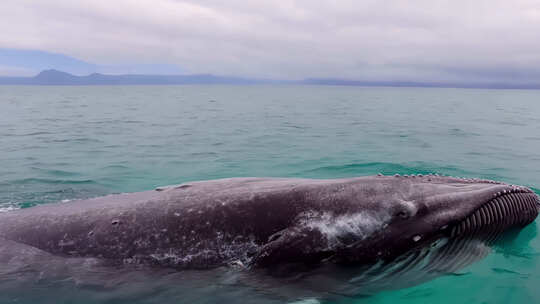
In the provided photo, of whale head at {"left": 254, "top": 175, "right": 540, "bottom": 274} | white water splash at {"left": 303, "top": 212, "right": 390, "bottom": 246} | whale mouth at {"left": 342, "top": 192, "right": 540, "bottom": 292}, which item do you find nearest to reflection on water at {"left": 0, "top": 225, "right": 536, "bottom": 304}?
whale mouth at {"left": 342, "top": 192, "right": 540, "bottom": 292}

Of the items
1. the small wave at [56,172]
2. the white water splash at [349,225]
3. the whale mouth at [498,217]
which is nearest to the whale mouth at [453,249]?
the whale mouth at [498,217]

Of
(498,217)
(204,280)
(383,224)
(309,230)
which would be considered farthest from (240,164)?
(498,217)

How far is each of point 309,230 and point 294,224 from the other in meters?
0.21

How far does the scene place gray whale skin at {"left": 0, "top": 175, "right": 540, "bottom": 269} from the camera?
5.69 metres

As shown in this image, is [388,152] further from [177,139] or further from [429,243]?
[429,243]

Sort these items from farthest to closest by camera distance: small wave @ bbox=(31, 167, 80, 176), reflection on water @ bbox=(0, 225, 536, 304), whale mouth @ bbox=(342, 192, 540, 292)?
small wave @ bbox=(31, 167, 80, 176), whale mouth @ bbox=(342, 192, 540, 292), reflection on water @ bbox=(0, 225, 536, 304)

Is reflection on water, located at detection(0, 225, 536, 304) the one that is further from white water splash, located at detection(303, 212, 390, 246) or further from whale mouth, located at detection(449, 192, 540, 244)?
white water splash, located at detection(303, 212, 390, 246)

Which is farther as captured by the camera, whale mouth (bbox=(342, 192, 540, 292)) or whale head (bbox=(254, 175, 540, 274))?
whale mouth (bbox=(342, 192, 540, 292))

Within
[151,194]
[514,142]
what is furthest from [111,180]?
[514,142]

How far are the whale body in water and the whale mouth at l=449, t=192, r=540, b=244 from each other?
0.05 ft

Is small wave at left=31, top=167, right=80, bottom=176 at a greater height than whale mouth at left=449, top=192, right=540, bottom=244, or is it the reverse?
whale mouth at left=449, top=192, right=540, bottom=244

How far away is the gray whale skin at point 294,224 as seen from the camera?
569cm

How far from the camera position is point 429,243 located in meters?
5.81

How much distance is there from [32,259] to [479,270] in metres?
6.93
